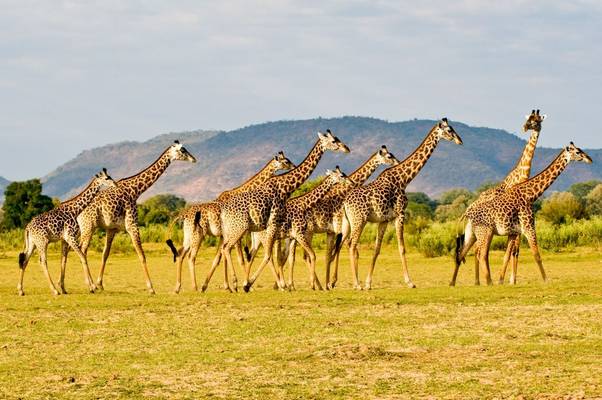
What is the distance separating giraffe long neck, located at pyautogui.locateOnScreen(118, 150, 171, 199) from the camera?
22234 mm

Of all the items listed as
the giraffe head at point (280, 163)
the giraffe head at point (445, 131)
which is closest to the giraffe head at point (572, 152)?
Answer: the giraffe head at point (445, 131)

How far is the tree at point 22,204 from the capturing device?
174 feet

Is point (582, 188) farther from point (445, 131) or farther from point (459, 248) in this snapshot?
point (459, 248)

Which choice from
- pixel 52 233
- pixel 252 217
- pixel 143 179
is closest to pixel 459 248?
pixel 252 217

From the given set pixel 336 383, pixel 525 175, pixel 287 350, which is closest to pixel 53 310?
pixel 287 350

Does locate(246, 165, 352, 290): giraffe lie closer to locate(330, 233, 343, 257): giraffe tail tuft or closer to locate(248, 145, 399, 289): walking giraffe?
locate(248, 145, 399, 289): walking giraffe

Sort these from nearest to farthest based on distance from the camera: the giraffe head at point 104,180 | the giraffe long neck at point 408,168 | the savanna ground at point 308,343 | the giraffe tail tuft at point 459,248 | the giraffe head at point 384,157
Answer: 1. the savanna ground at point 308,343
2. the giraffe tail tuft at point 459,248
3. the giraffe long neck at point 408,168
4. the giraffe head at point 104,180
5. the giraffe head at point 384,157

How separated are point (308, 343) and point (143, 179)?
30.7 feet

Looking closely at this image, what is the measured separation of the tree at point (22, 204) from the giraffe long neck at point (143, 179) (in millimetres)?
30654

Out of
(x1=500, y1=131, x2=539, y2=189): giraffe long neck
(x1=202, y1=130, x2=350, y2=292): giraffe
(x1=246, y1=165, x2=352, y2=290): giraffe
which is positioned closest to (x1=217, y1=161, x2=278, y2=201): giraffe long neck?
(x1=246, y1=165, x2=352, y2=290): giraffe

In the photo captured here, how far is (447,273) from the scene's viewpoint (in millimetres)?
28531

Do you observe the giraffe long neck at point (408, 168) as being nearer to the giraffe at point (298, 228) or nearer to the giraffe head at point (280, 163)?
the giraffe at point (298, 228)

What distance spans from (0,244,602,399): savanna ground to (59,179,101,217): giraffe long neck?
1629 millimetres

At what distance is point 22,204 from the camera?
5412 cm
